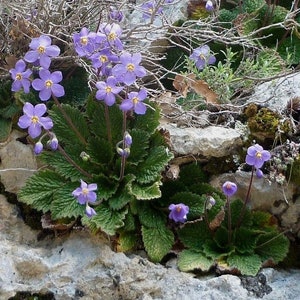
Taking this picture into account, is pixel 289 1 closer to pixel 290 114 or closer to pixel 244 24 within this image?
pixel 244 24

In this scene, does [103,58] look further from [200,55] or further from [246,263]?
[246,263]

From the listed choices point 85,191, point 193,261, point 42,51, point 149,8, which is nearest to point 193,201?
point 193,261

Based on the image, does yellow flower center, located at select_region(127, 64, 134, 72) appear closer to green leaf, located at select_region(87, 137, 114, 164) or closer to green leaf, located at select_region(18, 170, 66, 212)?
green leaf, located at select_region(87, 137, 114, 164)

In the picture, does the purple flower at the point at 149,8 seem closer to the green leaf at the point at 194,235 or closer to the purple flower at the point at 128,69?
the purple flower at the point at 128,69

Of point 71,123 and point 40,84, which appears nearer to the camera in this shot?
point 40,84

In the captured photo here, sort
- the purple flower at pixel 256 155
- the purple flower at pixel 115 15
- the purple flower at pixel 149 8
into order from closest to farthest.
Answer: the purple flower at pixel 256 155
the purple flower at pixel 115 15
the purple flower at pixel 149 8

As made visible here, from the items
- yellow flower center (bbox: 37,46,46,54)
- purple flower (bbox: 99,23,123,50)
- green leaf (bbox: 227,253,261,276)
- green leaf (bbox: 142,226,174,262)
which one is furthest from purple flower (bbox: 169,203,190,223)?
yellow flower center (bbox: 37,46,46,54)

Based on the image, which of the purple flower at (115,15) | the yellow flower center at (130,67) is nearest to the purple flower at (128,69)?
the yellow flower center at (130,67)
